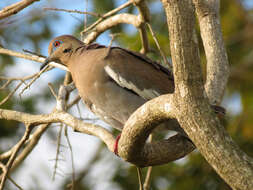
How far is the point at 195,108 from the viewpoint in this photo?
93.7 inches

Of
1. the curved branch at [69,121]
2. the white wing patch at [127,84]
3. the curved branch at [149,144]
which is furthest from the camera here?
the white wing patch at [127,84]

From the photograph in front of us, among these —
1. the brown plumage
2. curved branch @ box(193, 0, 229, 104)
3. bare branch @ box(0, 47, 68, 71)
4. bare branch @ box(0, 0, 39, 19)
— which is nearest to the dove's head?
bare branch @ box(0, 47, 68, 71)

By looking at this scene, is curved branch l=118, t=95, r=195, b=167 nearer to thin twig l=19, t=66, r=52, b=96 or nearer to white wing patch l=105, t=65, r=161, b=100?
white wing patch l=105, t=65, r=161, b=100

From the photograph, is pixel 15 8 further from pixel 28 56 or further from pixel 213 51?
pixel 213 51

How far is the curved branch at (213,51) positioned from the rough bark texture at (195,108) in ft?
4.70

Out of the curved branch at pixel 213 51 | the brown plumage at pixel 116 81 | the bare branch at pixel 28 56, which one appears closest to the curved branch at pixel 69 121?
the brown plumage at pixel 116 81

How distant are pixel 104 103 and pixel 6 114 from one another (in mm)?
948

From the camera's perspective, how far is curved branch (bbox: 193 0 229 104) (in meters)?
3.85

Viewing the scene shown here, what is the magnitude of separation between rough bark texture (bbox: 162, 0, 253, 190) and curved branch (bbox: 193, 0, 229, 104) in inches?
56.4

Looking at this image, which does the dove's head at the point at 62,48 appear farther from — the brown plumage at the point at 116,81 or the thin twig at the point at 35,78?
the brown plumage at the point at 116,81

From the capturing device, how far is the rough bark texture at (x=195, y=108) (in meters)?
2.14

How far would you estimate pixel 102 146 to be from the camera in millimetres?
7629

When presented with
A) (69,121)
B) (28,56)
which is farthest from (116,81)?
(28,56)

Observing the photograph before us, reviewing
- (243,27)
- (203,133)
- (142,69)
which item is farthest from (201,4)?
(243,27)
